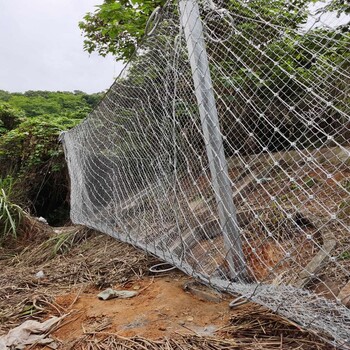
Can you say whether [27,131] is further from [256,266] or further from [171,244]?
[256,266]

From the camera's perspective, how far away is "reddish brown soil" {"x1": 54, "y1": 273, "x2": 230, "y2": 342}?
1111 millimetres

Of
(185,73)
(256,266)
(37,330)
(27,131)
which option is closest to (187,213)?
(256,266)

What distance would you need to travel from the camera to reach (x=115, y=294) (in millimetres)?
1479

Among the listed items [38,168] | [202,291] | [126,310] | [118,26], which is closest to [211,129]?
[202,291]

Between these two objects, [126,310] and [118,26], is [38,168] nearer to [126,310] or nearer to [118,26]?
[118,26]

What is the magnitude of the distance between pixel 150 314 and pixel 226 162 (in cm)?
63

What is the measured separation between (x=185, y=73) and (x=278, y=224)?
811 mm

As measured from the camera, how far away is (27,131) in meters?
4.27

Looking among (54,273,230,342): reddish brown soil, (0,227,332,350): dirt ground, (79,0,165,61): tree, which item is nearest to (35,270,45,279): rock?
(0,227,332,350): dirt ground

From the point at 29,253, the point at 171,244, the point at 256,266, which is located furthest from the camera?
the point at 29,253

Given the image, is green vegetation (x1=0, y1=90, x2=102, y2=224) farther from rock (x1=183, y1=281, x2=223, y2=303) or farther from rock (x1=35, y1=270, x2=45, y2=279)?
rock (x1=183, y1=281, x2=223, y2=303)

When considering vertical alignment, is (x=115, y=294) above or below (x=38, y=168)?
below

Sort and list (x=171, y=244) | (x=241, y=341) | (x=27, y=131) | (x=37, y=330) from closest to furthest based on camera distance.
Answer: (x=241, y=341) < (x=37, y=330) < (x=171, y=244) < (x=27, y=131)

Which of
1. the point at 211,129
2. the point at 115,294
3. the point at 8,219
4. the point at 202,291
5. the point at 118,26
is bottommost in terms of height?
the point at 8,219
